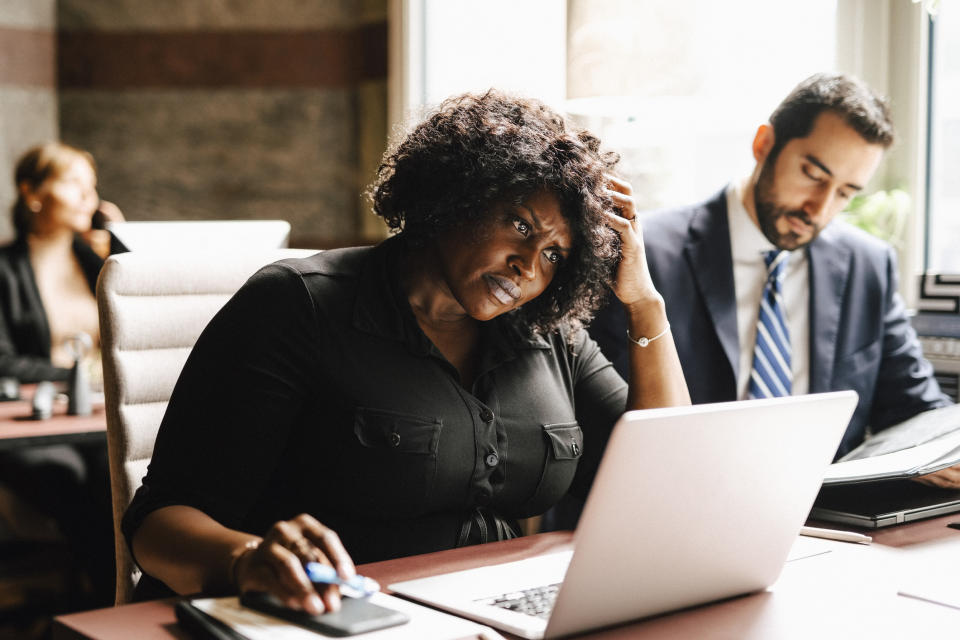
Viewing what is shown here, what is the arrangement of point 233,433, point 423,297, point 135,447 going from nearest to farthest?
point 233,433 → point 423,297 → point 135,447

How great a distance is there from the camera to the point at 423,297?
1.47 metres

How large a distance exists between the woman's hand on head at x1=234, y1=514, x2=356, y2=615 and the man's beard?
5.09ft

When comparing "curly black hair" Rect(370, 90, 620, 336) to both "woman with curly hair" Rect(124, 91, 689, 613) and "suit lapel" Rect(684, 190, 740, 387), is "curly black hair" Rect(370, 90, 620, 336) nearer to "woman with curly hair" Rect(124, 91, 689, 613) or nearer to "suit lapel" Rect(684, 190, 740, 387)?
"woman with curly hair" Rect(124, 91, 689, 613)

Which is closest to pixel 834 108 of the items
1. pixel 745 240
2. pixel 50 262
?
pixel 745 240

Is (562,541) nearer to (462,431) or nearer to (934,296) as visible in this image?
(462,431)

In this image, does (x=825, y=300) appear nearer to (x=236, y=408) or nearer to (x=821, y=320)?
(x=821, y=320)

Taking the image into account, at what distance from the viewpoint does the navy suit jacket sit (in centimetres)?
216

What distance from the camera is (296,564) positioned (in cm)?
92

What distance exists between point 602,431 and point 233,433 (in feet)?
2.17

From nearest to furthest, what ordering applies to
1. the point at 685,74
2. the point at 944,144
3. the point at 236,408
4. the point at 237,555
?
1. the point at 237,555
2. the point at 236,408
3. the point at 685,74
4. the point at 944,144

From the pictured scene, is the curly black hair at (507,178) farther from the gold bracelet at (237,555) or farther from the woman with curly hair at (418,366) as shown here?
the gold bracelet at (237,555)

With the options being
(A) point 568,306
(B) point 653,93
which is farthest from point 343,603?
(B) point 653,93

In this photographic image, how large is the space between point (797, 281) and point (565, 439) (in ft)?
3.49

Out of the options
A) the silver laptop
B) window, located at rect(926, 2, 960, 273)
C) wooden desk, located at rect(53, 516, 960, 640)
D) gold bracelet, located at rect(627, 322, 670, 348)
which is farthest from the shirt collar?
the silver laptop
